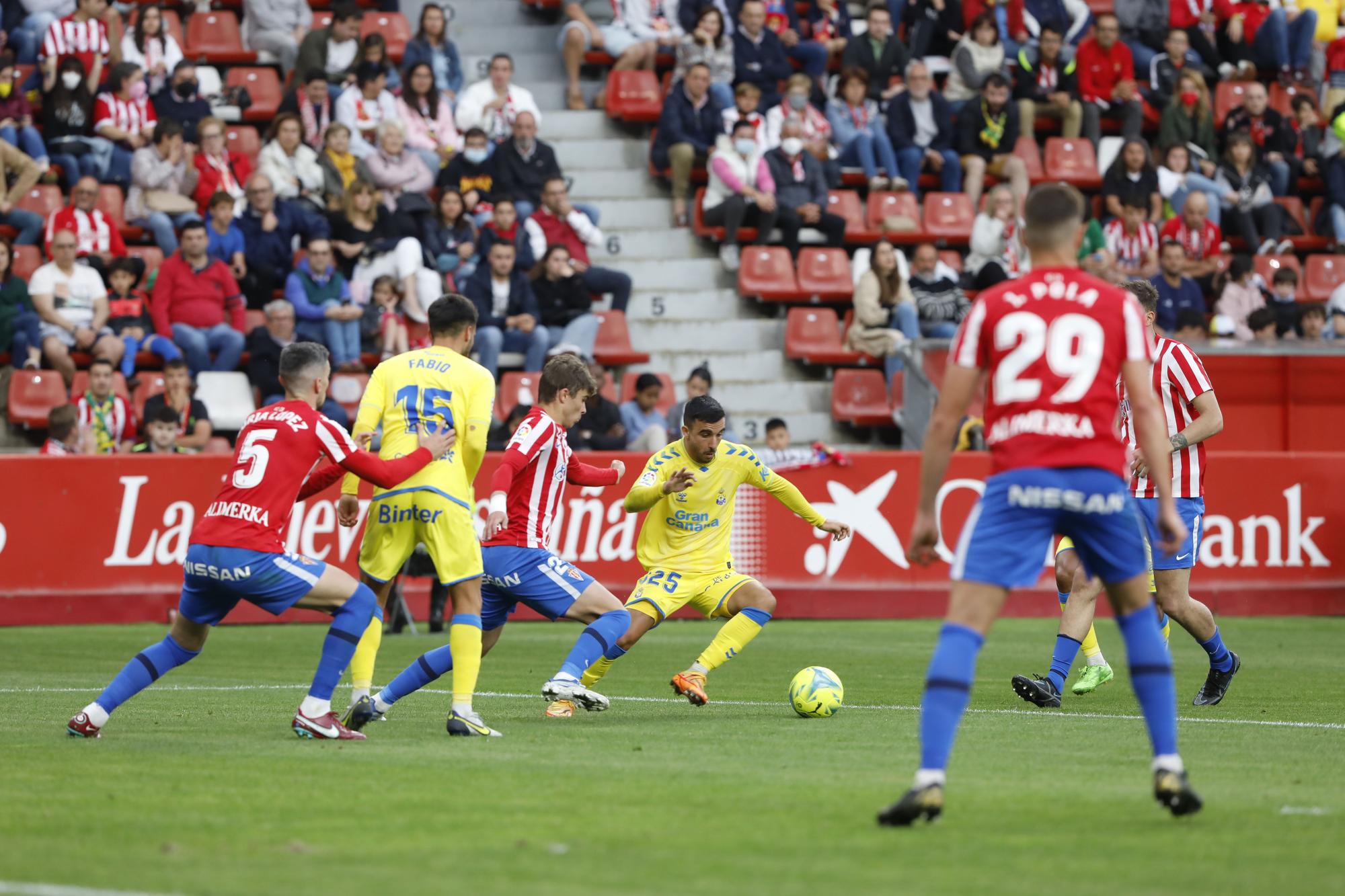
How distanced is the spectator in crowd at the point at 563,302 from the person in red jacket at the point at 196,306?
3.53 metres

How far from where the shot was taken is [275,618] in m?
18.2

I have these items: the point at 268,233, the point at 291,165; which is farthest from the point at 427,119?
the point at 268,233

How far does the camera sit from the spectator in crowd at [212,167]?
2138cm

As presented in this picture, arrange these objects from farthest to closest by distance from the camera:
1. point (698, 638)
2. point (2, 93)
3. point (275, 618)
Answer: point (2, 93) → point (275, 618) → point (698, 638)

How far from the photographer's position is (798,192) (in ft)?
77.6

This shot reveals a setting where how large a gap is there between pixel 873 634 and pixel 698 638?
1576 millimetres

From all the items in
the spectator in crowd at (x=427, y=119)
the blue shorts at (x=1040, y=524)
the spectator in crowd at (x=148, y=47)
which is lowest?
the blue shorts at (x=1040, y=524)

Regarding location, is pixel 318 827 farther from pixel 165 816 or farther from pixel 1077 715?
pixel 1077 715

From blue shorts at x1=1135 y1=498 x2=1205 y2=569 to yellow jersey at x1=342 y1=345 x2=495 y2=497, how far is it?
407cm

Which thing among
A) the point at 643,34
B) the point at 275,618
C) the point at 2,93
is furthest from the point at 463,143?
the point at 275,618

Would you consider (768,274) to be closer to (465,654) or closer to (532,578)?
(532,578)

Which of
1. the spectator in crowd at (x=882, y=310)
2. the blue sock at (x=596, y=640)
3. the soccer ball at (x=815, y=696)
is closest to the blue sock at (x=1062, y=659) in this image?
the soccer ball at (x=815, y=696)

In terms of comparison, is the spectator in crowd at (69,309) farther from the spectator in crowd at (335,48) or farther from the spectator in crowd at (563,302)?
the spectator in crowd at (563,302)

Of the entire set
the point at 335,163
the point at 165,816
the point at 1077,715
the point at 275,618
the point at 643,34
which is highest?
the point at 643,34
